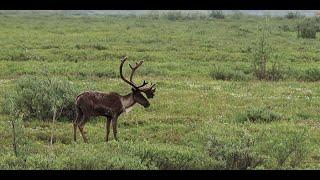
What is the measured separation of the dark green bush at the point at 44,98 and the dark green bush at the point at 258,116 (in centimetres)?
443

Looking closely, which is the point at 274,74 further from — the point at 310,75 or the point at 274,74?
the point at 310,75

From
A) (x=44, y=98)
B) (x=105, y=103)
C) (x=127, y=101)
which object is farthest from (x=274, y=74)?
(x=105, y=103)

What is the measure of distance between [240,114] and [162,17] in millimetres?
45863

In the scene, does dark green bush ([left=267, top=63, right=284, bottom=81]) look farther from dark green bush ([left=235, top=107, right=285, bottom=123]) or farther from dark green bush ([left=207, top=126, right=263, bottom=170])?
dark green bush ([left=207, top=126, right=263, bottom=170])

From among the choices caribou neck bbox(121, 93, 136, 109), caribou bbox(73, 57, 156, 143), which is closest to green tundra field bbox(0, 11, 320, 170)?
caribou bbox(73, 57, 156, 143)

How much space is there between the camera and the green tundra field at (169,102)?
9.21 meters

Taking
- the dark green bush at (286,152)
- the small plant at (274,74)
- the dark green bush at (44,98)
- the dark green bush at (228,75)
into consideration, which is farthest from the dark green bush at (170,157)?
the small plant at (274,74)

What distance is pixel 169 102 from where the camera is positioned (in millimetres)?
16359

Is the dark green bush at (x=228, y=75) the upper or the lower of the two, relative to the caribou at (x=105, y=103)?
lower

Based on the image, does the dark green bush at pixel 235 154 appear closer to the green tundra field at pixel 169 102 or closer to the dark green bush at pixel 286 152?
the green tundra field at pixel 169 102

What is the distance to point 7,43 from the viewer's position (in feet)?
103

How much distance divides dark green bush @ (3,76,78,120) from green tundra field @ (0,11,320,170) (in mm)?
30
